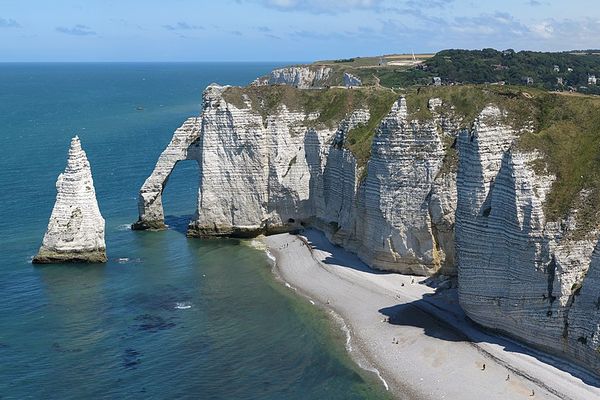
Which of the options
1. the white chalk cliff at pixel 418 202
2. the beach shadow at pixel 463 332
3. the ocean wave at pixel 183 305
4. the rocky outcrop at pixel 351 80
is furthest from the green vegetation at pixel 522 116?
the rocky outcrop at pixel 351 80

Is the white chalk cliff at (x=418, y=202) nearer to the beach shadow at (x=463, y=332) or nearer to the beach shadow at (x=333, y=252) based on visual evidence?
the beach shadow at (x=463, y=332)

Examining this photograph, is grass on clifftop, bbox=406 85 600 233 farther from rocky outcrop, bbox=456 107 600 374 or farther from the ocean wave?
the ocean wave

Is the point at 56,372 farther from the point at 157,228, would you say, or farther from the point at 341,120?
the point at 341,120

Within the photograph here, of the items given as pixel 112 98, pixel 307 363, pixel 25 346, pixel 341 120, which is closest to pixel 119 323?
pixel 25 346

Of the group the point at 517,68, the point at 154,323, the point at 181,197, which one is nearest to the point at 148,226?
the point at 181,197

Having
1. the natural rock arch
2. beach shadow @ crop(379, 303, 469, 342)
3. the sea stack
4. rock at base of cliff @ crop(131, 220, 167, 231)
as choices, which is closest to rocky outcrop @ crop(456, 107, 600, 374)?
beach shadow @ crop(379, 303, 469, 342)

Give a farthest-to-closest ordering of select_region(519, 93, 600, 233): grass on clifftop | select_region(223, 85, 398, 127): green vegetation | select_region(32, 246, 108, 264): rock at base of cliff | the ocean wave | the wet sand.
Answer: select_region(223, 85, 398, 127): green vegetation
select_region(32, 246, 108, 264): rock at base of cliff
the ocean wave
select_region(519, 93, 600, 233): grass on clifftop
the wet sand
